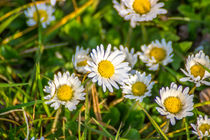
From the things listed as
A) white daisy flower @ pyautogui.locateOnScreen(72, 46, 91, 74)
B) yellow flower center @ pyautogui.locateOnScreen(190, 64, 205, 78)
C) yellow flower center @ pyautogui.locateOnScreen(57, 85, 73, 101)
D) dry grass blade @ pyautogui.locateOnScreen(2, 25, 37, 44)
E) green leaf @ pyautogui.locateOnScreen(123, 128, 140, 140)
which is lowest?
green leaf @ pyautogui.locateOnScreen(123, 128, 140, 140)

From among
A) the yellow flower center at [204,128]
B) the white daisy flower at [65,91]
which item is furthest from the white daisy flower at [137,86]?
the yellow flower center at [204,128]

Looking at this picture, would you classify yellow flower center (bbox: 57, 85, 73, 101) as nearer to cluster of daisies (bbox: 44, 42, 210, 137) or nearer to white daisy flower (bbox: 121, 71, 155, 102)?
cluster of daisies (bbox: 44, 42, 210, 137)

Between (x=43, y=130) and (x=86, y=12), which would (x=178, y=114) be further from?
(x=86, y=12)

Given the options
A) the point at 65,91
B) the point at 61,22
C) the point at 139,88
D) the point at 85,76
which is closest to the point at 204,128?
the point at 139,88

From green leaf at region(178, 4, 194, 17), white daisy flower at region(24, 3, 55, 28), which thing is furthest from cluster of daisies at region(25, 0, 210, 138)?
white daisy flower at region(24, 3, 55, 28)

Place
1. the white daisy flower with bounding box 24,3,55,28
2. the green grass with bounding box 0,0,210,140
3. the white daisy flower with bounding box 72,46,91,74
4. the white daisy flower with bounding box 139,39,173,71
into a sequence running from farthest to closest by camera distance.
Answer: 1. the white daisy flower with bounding box 24,3,55,28
2. the white daisy flower with bounding box 139,39,173,71
3. the white daisy flower with bounding box 72,46,91,74
4. the green grass with bounding box 0,0,210,140

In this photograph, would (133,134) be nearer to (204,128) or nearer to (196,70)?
(204,128)

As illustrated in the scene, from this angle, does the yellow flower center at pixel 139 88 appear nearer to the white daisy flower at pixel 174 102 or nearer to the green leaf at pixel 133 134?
the white daisy flower at pixel 174 102
